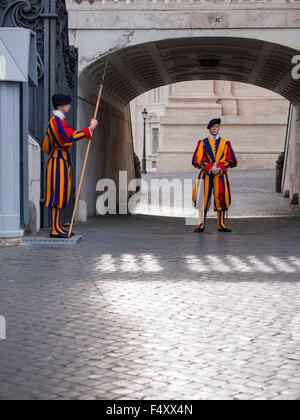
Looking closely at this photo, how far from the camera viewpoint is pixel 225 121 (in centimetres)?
4253

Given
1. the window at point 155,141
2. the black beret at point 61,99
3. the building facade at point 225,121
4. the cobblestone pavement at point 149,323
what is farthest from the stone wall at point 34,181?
the window at point 155,141

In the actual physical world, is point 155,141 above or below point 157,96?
below

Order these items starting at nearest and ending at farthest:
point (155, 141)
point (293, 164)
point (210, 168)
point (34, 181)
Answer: point (34, 181)
point (210, 168)
point (293, 164)
point (155, 141)

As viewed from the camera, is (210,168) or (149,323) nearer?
(149,323)

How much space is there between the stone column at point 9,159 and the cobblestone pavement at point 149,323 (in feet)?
1.46

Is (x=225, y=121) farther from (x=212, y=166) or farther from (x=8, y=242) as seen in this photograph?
(x=8, y=242)

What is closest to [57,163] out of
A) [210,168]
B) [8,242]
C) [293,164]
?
[8,242]

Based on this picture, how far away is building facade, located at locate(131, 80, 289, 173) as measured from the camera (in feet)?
135

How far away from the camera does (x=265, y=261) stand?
9.20 metres

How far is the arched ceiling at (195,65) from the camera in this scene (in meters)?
15.3

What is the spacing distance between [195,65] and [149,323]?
46.0 feet

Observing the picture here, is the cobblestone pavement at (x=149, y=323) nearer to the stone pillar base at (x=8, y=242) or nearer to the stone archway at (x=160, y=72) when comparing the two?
the stone pillar base at (x=8, y=242)
